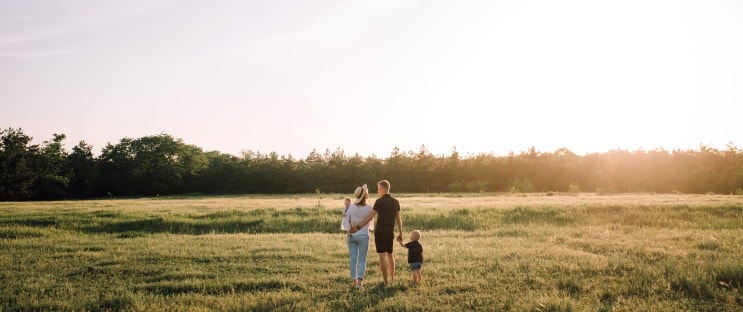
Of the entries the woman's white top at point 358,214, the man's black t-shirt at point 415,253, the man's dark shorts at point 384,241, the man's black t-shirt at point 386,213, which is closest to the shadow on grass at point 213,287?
the woman's white top at point 358,214

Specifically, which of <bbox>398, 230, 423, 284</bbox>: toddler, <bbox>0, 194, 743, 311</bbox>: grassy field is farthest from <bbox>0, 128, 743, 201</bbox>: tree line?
<bbox>398, 230, 423, 284</bbox>: toddler

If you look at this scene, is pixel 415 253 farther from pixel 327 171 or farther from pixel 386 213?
pixel 327 171

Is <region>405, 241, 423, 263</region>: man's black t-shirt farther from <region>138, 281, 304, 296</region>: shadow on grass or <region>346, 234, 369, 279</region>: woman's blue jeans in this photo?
<region>138, 281, 304, 296</region>: shadow on grass

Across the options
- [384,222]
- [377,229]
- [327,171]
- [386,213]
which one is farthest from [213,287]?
[327,171]

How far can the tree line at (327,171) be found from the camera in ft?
212

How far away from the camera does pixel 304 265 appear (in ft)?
39.9

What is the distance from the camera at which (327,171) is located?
80938 millimetres

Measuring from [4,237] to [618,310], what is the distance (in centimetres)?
2441

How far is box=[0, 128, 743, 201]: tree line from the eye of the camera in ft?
212

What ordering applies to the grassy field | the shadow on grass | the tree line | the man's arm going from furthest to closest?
1. the tree line
2. the man's arm
3. the shadow on grass
4. the grassy field

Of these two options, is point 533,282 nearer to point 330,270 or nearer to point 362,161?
point 330,270

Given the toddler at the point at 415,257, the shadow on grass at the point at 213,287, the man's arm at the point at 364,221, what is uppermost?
the man's arm at the point at 364,221

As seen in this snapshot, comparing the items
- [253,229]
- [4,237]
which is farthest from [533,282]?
[4,237]

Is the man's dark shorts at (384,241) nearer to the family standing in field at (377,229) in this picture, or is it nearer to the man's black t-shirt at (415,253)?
the family standing in field at (377,229)
